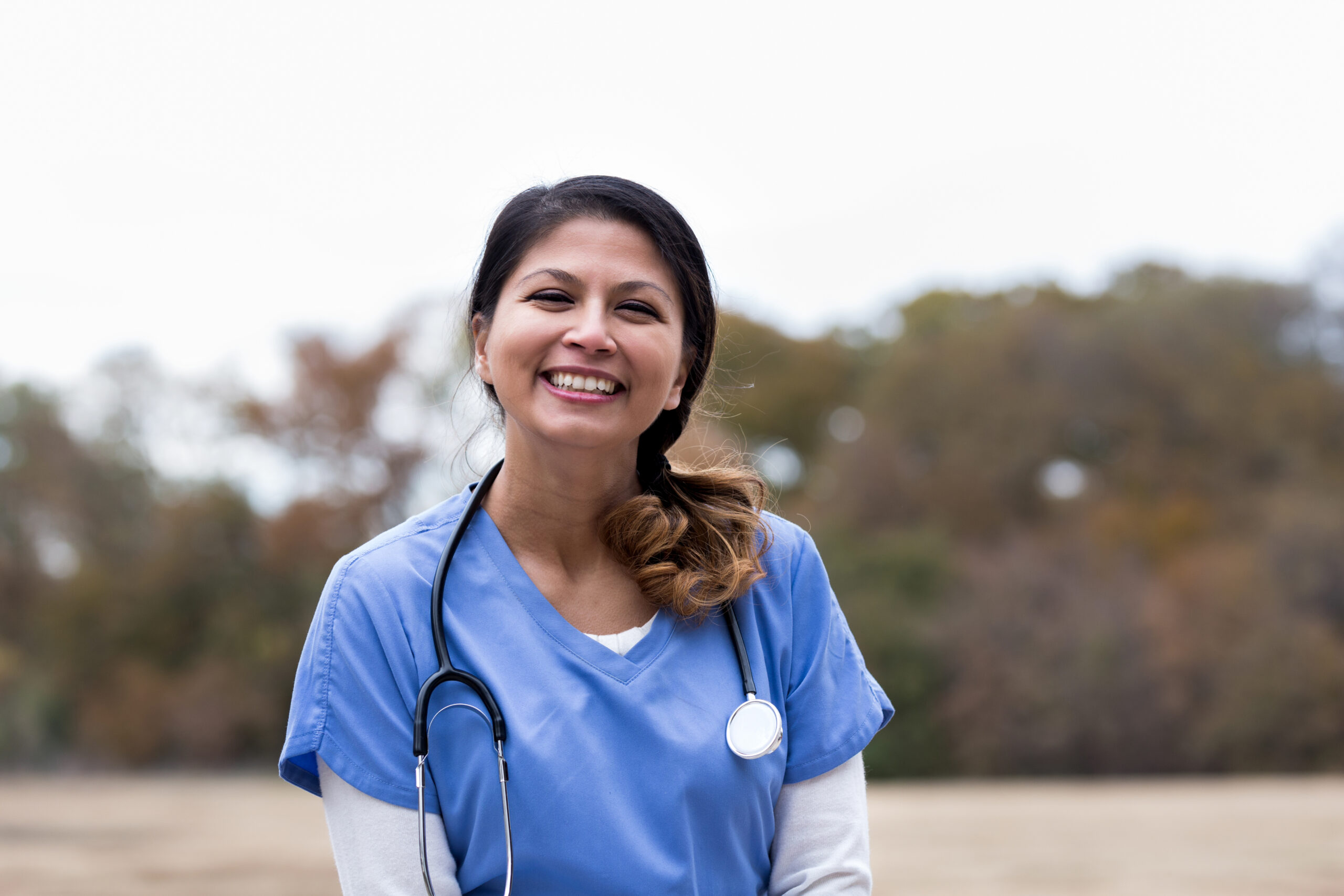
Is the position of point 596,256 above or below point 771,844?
above

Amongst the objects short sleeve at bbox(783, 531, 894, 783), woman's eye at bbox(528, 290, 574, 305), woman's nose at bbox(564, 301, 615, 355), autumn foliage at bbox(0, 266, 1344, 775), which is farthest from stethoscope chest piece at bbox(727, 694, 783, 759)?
autumn foliage at bbox(0, 266, 1344, 775)

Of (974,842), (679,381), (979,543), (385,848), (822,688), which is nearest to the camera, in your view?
(385,848)

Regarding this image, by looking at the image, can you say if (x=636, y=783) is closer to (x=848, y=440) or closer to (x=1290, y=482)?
(x=1290, y=482)

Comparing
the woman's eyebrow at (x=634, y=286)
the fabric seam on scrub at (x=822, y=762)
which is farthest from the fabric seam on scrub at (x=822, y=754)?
the woman's eyebrow at (x=634, y=286)

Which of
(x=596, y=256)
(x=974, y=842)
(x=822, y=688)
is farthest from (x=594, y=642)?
(x=974, y=842)

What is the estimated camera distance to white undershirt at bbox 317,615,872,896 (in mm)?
1942

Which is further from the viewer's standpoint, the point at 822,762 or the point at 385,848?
the point at 822,762

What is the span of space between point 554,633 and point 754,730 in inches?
13.6

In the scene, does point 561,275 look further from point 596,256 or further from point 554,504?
point 554,504

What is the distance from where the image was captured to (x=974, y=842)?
13969 mm

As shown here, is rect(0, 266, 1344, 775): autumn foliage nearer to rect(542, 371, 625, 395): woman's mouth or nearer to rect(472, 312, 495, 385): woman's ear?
rect(472, 312, 495, 385): woman's ear

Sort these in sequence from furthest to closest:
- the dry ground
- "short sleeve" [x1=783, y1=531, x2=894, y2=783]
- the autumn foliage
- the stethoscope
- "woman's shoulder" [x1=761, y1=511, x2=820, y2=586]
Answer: the autumn foliage → the dry ground → "woman's shoulder" [x1=761, y1=511, x2=820, y2=586] → "short sleeve" [x1=783, y1=531, x2=894, y2=783] → the stethoscope

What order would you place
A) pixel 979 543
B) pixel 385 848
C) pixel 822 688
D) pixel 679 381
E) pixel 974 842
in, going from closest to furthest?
pixel 385 848, pixel 822 688, pixel 679 381, pixel 974 842, pixel 979 543

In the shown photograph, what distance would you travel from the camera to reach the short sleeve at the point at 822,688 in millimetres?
2152
